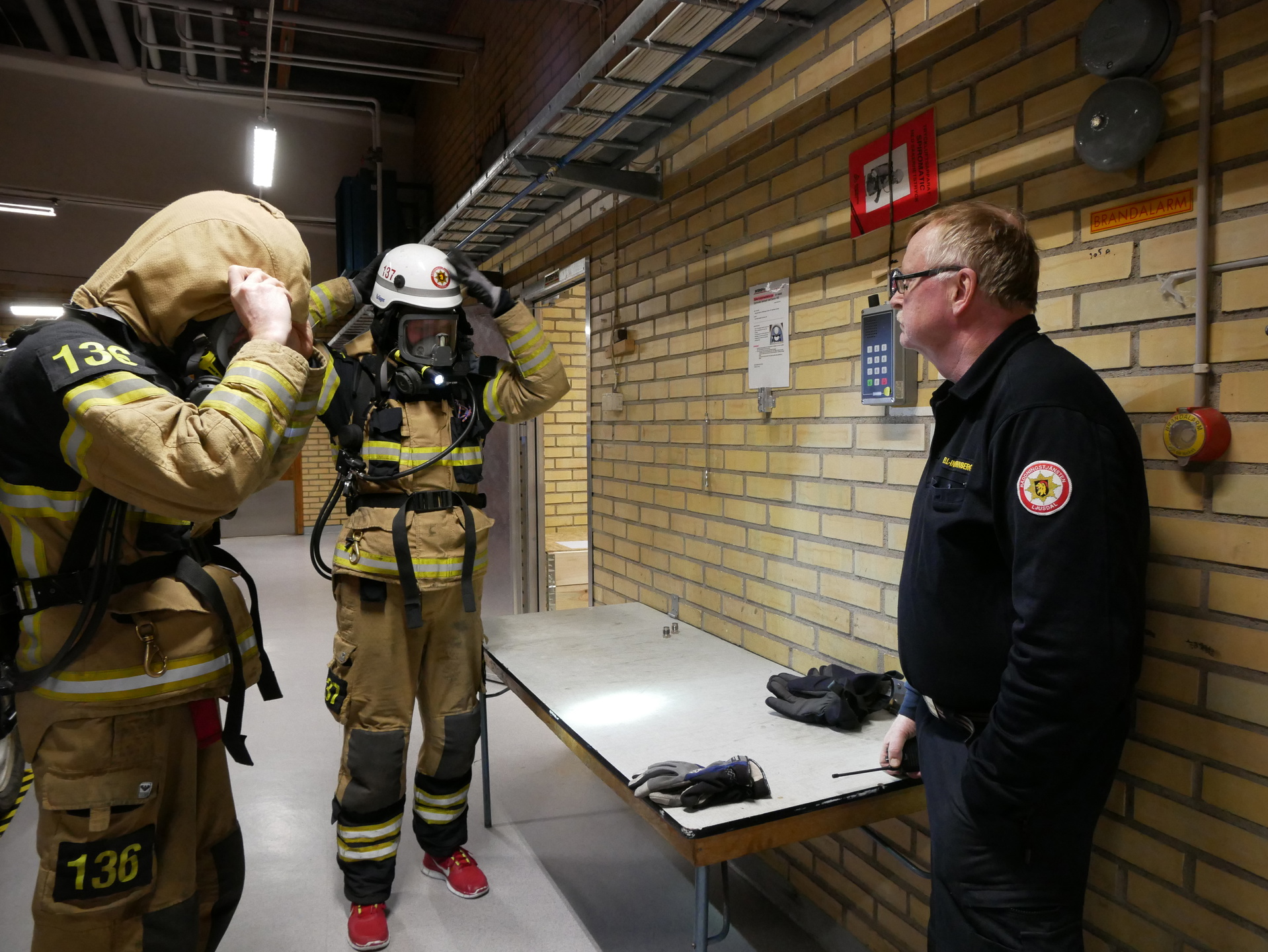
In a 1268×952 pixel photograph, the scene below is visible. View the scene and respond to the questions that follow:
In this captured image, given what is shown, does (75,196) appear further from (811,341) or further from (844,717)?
(844,717)

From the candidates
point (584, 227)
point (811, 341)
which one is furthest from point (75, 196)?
point (811, 341)

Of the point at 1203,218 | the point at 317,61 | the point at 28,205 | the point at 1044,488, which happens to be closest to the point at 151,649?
the point at 1044,488

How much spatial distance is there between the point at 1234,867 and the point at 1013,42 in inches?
65.4

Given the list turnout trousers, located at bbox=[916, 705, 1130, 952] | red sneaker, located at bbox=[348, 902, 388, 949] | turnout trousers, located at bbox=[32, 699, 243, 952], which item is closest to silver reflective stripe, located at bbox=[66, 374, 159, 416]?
turnout trousers, located at bbox=[32, 699, 243, 952]

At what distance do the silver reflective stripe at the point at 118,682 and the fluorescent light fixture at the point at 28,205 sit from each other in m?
6.50

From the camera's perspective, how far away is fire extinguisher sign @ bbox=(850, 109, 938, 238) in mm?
1838

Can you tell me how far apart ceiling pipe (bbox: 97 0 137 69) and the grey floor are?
4951 millimetres

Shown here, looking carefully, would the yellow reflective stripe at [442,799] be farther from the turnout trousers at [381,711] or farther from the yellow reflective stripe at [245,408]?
the yellow reflective stripe at [245,408]

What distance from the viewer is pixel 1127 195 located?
1410 mm

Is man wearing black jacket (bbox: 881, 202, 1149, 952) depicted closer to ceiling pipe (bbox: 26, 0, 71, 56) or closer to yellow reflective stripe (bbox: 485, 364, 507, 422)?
yellow reflective stripe (bbox: 485, 364, 507, 422)

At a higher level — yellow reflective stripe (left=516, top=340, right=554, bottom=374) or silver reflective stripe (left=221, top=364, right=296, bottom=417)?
yellow reflective stripe (left=516, top=340, right=554, bottom=374)

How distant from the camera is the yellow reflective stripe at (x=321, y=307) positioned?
2525 millimetres

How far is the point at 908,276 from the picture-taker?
4.53ft

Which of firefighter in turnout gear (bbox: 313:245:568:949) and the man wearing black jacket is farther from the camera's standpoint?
firefighter in turnout gear (bbox: 313:245:568:949)
